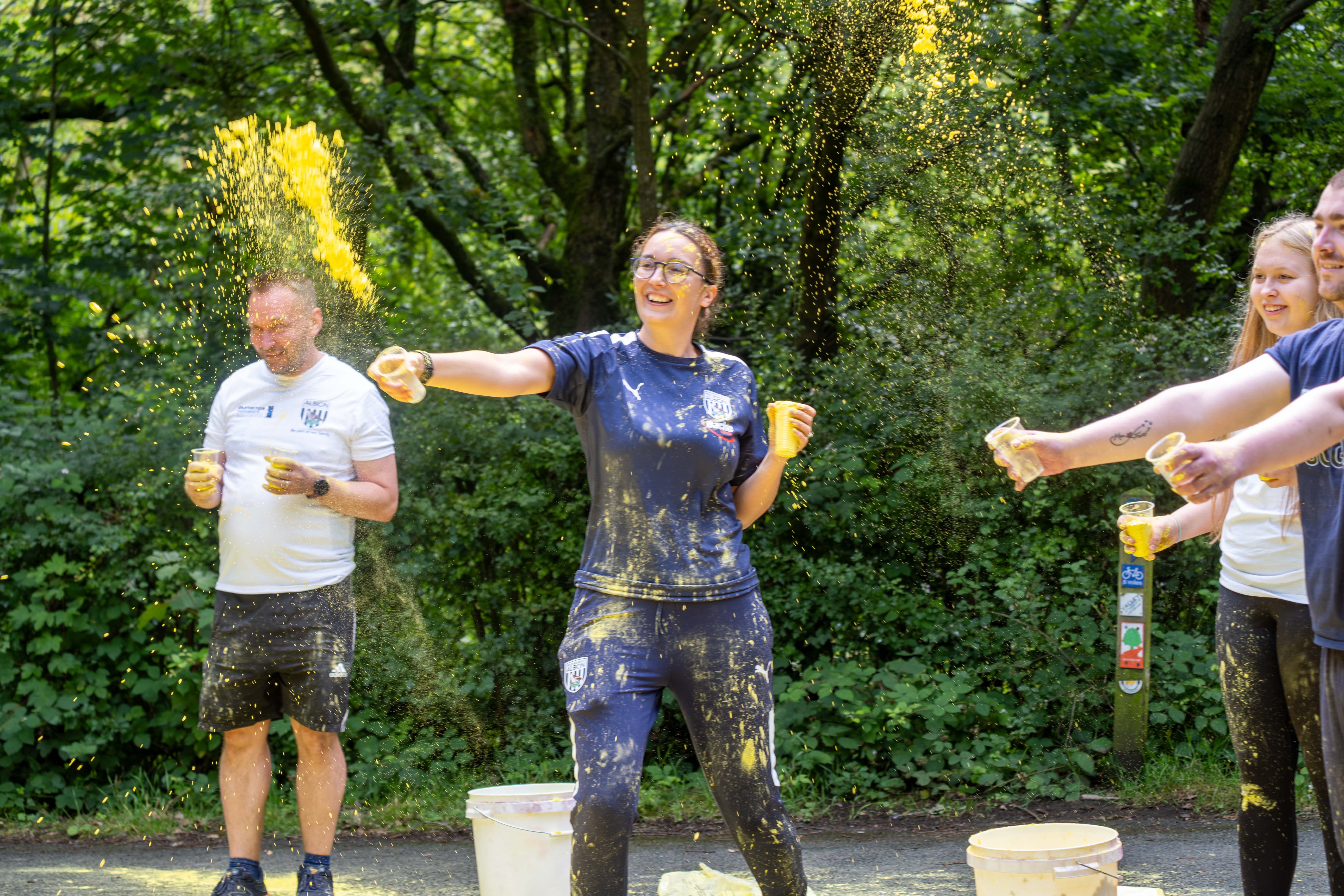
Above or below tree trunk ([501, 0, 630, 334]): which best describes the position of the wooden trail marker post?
below

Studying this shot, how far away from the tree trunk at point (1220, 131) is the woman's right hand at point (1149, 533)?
497 centimetres

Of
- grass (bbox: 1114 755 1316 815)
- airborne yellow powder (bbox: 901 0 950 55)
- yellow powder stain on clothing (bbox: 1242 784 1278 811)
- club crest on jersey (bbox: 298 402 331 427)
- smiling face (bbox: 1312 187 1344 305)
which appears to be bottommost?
grass (bbox: 1114 755 1316 815)

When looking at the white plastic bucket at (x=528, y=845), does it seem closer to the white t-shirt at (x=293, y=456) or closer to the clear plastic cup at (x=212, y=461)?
the white t-shirt at (x=293, y=456)

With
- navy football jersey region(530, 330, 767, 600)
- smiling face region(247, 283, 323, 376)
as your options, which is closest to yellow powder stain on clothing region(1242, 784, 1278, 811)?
navy football jersey region(530, 330, 767, 600)

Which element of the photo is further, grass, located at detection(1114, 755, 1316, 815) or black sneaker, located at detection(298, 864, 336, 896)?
grass, located at detection(1114, 755, 1316, 815)

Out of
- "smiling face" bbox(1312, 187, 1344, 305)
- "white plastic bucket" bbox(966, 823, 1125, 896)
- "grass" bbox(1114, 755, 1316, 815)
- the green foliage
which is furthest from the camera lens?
the green foliage

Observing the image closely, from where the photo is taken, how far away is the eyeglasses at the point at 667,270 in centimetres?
308

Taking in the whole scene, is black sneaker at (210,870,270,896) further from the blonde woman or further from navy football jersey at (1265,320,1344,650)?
navy football jersey at (1265,320,1344,650)

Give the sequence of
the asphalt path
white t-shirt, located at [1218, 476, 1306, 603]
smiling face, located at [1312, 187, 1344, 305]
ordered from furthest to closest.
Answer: the asphalt path, white t-shirt, located at [1218, 476, 1306, 603], smiling face, located at [1312, 187, 1344, 305]

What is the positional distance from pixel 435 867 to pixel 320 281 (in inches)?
133

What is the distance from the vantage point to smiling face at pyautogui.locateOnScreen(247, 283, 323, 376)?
3.85m

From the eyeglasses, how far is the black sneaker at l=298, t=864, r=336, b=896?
7.49ft

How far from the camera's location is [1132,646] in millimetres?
5379

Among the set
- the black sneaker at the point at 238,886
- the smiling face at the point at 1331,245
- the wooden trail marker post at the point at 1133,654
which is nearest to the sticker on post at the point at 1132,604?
the wooden trail marker post at the point at 1133,654
